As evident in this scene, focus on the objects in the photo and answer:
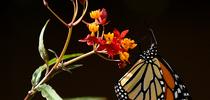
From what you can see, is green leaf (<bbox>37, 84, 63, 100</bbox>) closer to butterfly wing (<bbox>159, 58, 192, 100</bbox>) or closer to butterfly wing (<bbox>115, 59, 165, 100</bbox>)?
butterfly wing (<bbox>115, 59, 165, 100</bbox>)

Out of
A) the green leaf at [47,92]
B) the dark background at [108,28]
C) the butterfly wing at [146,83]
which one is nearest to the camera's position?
the green leaf at [47,92]

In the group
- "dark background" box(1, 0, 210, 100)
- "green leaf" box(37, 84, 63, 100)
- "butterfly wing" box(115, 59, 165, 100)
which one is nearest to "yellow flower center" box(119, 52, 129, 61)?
"green leaf" box(37, 84, 63, 100)

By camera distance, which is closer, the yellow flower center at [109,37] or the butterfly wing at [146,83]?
the yellow flower center at [109,37]

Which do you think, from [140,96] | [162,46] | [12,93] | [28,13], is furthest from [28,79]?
[140,96]

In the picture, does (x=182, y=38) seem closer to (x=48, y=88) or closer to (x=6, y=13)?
(x=6, y=13)

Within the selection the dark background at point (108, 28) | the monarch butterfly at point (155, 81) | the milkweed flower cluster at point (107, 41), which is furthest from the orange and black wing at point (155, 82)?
the dark background at point (108, 28)

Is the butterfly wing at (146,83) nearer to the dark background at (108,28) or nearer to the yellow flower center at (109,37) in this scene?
the yellow flower center at (109,37)

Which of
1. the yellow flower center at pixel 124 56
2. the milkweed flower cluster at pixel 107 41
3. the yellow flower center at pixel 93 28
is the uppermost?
the yellow flower center at pixel 93 28
